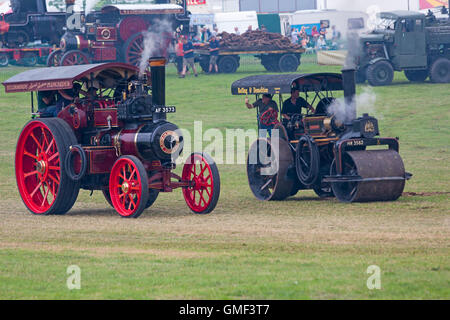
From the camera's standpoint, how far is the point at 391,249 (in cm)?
907

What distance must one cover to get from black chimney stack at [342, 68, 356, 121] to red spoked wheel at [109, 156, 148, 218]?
138 inches

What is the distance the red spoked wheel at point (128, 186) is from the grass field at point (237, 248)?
0.19 meters

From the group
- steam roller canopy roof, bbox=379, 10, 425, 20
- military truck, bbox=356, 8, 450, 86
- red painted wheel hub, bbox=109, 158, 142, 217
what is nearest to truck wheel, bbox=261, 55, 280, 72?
military truck, bbox=356, 8, 450, 86

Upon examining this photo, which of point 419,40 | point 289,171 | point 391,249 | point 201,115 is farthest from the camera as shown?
point 419,40

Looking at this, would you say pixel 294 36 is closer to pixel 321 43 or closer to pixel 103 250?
pixel 321 43

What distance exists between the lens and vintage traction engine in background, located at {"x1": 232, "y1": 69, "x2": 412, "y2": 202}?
12820 millimetres

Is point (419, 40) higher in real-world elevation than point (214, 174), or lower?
higher

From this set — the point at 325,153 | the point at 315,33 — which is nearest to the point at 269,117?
the point at 325,153

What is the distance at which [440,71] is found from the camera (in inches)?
1198

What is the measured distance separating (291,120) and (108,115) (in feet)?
10.5

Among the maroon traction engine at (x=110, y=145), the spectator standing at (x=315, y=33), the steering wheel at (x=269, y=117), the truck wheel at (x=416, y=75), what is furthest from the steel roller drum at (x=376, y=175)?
the spectator standing at (x=315, y=33)

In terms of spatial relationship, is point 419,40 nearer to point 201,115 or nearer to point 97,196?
point 201,115
